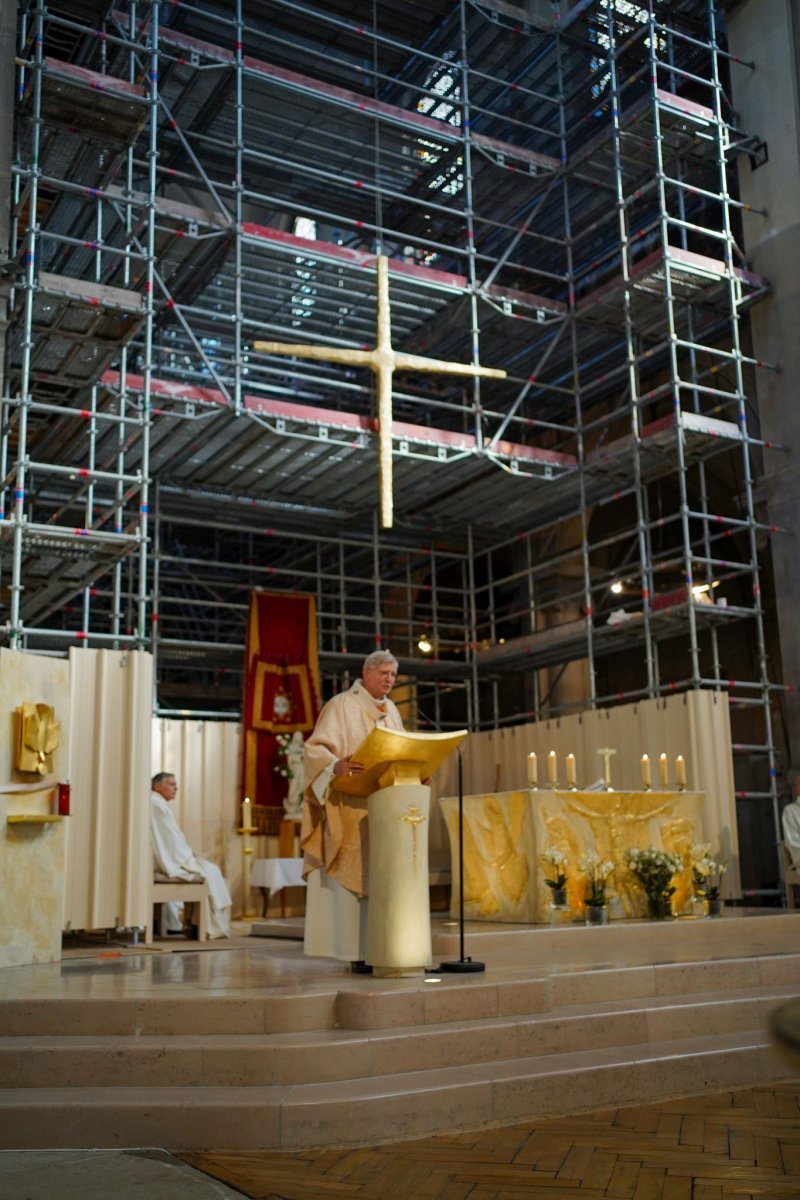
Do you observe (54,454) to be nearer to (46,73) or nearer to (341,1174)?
(46,73)

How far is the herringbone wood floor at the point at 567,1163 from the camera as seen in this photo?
4.22m

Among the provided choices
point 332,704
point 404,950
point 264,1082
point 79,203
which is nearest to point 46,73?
point 79,203

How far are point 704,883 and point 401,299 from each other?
803 cm

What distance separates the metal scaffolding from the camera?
1227 cm

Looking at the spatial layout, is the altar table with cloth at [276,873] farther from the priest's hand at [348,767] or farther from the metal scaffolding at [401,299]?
the priest's hand at [348,767]

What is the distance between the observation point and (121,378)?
39.3 ft

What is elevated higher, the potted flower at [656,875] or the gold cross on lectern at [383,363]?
the gold cross on lectern at [383,363]

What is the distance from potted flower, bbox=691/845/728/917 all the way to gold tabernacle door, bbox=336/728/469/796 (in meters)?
4.56

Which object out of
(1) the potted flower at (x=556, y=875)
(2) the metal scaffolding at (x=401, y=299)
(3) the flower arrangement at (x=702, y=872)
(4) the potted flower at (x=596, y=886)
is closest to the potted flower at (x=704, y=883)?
(3) the flower arrangement at (x=702, y=872)

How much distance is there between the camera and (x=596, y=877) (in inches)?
399

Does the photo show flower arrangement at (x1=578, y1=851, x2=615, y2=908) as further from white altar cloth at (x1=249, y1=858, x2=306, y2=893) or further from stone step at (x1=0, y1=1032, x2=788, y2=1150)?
white altar cloth at (x1=249, y1=858, x2=306, y2=893)

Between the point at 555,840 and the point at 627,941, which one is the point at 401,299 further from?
the point at 627,941

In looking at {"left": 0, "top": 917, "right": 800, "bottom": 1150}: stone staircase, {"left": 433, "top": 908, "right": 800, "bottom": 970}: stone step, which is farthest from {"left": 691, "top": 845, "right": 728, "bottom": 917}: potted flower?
{"left": 0, "top": 917, "right": 800, "bottom": 1150}: stone staircase

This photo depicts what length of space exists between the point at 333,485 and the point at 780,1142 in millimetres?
11877
